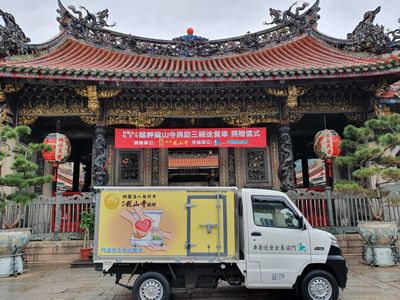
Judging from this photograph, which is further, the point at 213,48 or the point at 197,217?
the point at 213,48

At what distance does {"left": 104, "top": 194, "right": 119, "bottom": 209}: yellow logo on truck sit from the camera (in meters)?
5.31

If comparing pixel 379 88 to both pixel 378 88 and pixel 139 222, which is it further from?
pixel 139 222

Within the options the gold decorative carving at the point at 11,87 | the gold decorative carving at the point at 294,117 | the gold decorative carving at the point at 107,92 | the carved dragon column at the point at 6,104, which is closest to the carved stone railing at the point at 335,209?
the gold decorative carving at the point at 294,117

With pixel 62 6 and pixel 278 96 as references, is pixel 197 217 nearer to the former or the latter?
pixel 278 96

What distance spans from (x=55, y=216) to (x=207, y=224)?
19.7ft

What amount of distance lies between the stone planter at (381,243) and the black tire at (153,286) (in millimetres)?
5780

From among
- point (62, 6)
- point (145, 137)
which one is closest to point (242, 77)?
point (145, 137)

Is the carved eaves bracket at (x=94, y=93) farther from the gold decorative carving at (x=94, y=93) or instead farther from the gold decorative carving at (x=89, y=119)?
the gold decorative carving at (x=89, y=119)

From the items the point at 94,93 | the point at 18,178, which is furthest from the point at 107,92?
the point at 18,178

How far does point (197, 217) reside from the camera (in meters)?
5.28

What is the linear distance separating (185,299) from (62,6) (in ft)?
41.3

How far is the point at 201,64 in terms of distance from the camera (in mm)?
13102

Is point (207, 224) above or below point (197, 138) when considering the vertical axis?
below

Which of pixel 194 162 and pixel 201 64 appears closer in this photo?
pixel 194 162
